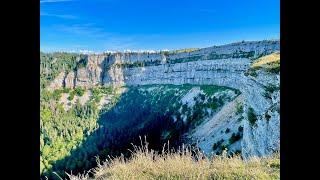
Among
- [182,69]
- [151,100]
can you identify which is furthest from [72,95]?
[182,69]

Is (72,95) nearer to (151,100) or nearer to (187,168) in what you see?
(151,100)

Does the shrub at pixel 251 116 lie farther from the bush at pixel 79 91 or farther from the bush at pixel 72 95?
the bush at pixel 79 91

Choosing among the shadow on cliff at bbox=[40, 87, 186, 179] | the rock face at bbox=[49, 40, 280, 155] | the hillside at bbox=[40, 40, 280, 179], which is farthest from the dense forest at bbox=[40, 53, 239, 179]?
the rock face at bbox=[49, 40, 280, 155]

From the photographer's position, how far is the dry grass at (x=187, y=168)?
3354 mm

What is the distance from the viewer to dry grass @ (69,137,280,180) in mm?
3354

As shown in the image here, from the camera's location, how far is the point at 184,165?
3.65 meters

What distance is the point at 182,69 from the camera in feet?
196

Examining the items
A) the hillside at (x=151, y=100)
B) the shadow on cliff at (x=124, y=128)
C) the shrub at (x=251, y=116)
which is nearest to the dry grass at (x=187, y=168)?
the hillside at (x=151, y=100)

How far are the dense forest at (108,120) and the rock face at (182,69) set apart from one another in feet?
6.69

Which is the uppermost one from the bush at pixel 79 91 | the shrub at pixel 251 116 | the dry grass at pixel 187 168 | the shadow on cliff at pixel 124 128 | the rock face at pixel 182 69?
the rock face at pixel 182 69

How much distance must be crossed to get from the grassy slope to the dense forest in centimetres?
2434

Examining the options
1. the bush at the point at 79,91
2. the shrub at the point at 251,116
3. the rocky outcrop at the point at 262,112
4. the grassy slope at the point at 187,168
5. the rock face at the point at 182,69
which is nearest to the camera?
the grassy slope at the point at 187,168
